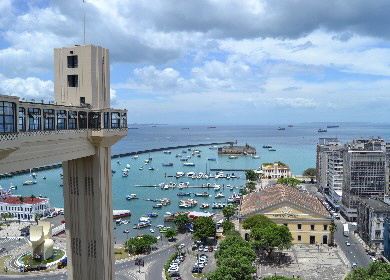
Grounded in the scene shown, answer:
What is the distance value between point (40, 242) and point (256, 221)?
935 inches

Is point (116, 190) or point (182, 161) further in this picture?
point (182, 161)

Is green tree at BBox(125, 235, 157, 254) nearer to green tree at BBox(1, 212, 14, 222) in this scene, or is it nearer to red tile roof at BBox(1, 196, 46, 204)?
red tile roof at BBox(1, 196, 46, 204)

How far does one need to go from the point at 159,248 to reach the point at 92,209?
32822 mm

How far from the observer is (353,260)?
4066 centimetres

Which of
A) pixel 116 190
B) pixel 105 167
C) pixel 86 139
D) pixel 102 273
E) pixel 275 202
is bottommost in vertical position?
pixel 116 190

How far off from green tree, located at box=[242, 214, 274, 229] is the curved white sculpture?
21859 mm

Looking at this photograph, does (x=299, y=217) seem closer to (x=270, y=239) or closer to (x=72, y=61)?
(x=270, y=239)

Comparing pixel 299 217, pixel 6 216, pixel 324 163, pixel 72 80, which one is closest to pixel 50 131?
pixel 72 80

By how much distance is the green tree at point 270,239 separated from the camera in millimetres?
39656

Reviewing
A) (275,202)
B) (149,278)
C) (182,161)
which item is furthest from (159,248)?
(182,161)

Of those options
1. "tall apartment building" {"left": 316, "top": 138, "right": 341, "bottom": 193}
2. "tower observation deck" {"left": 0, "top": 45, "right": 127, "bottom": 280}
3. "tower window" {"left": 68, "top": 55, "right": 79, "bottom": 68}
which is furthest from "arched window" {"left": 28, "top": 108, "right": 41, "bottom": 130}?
"tall apartment building" {"left": 316, "top": 138, "right": 341, "bottom": 193}

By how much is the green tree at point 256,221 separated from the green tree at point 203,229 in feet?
12.6

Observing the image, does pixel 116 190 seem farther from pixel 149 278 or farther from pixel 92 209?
pixel 92 209

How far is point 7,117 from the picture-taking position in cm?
931
